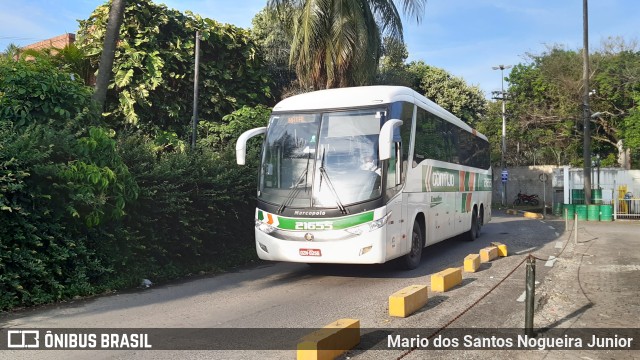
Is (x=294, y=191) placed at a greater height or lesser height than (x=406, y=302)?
greater

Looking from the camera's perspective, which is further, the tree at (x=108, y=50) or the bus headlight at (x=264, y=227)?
the tree at (x=108, y=50)

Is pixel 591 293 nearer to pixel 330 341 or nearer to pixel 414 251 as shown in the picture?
pixel 414 251

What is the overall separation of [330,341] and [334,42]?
12.5 metres

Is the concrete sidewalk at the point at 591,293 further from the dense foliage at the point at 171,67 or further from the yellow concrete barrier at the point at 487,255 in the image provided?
the dense foliage at the point at 171,67

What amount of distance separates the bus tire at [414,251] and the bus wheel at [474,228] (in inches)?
228

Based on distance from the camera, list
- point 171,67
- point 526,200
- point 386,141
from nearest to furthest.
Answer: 1. point 386,141
2. point 171,67
3. point 526,200

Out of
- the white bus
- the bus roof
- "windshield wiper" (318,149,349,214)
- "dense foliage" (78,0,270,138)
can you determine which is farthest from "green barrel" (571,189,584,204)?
"windshield wiper" (318,149,349,214)

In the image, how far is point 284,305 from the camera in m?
7.94

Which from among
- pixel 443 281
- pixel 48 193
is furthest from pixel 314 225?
pixel 48 193

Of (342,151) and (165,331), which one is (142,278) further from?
(342,151)

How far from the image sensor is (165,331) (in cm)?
650

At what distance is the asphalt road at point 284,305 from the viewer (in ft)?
21.6

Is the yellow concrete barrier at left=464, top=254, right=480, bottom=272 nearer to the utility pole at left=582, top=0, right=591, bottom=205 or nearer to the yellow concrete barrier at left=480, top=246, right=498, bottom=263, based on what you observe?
the yellow concrete barrier at left=480, top=246, right=498, bottom=263

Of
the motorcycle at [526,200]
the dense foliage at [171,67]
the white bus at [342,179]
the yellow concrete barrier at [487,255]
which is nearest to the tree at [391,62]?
the dense foliage at [171,67]
